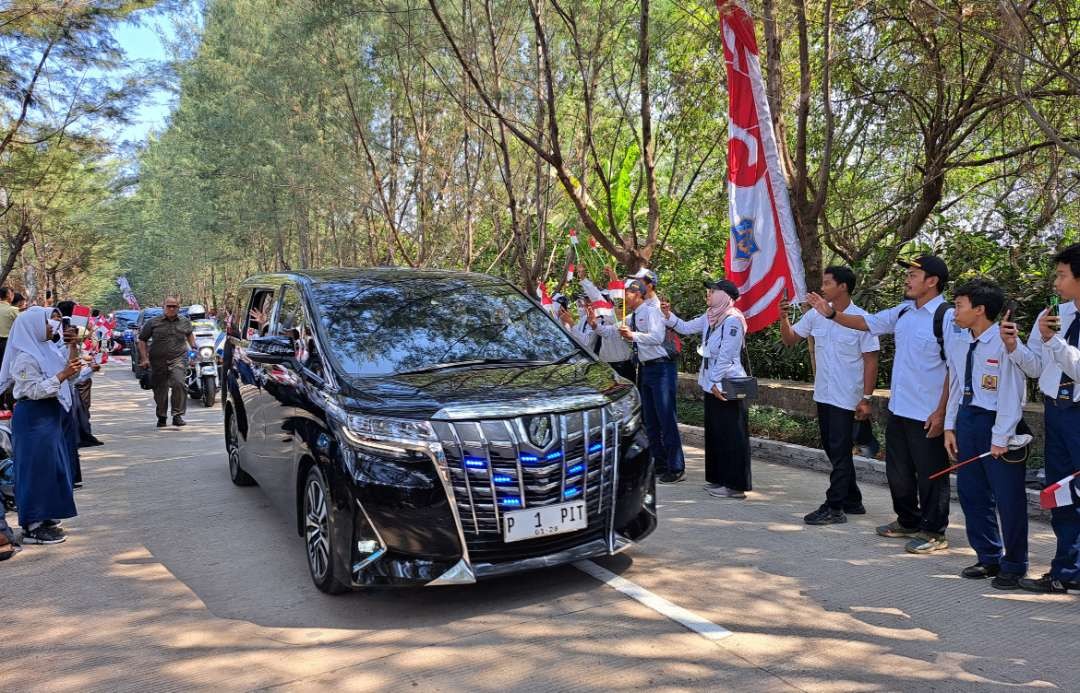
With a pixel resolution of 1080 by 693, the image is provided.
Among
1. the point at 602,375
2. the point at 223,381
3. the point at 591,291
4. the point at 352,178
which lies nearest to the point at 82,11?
the point at 352,178

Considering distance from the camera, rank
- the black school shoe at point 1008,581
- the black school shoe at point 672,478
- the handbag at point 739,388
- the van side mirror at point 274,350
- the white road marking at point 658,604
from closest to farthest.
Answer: the white road marking at point 658,604
the black school shoe at point 1008,581
the van side mirror at point 274,350
the handbag at point 739,388
the black school shoe at point 672,478

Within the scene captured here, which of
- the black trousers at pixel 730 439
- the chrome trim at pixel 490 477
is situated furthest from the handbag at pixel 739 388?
the chrome trim at pixel 490 477

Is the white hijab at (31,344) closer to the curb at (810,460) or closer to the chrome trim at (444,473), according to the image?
the chrome trim at (444,473)

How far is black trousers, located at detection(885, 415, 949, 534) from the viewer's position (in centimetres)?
543

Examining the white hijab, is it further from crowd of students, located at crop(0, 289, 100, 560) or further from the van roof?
the van roof

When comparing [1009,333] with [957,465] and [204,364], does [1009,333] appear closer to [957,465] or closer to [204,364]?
[957,465]

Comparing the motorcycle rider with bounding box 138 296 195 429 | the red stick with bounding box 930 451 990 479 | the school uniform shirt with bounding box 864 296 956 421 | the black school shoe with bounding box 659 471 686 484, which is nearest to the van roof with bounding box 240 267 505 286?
the black school shoe with bounding box 659 471 686 484

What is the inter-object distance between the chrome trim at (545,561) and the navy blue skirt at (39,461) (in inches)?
140

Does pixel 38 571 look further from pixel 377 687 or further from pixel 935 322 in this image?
pixel 935 322

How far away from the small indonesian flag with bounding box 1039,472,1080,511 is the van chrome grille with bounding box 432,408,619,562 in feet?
7.76

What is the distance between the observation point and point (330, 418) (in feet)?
15.0

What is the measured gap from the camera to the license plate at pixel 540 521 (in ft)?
14.0

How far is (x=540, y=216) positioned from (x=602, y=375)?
11.3 meters

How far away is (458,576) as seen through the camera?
423 cm
